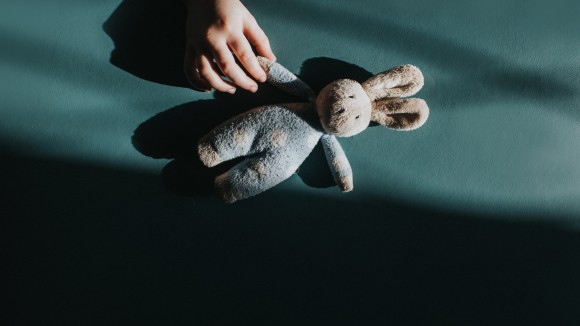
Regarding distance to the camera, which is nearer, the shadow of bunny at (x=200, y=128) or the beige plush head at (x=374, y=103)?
the beige plush head at (x=374, y=103)

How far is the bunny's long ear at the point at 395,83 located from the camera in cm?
87

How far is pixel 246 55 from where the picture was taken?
85cm

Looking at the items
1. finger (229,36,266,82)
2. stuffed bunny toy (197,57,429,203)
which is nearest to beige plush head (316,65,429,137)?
stuffed bunny toy (197,57,429,203)

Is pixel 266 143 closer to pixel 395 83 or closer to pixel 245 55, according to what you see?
pixel 245 55

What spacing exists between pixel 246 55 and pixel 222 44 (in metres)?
0.05

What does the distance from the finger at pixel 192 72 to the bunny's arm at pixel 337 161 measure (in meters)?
0.24

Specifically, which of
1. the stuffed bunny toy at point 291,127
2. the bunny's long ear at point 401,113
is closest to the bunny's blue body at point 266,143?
the stuffed bunny toy at point 291,127

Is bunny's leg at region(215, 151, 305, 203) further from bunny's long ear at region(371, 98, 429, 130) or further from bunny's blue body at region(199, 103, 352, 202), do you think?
bunny's long ear at region(371, 98, 429, 130)

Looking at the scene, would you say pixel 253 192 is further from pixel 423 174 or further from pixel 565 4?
pixel 565 4

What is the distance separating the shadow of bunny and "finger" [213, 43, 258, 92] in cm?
6

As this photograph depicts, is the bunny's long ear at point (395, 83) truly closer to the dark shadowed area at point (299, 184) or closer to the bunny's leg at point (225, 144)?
the dark shadowed area at point (299, 184)

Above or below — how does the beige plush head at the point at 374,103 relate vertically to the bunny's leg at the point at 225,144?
above

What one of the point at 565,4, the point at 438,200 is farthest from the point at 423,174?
the point at 565,4

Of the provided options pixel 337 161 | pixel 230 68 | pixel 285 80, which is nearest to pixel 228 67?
pixel 230 68
